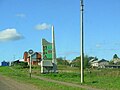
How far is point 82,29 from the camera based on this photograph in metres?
35.1

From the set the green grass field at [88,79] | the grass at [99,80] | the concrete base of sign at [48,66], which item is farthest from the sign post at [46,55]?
the grass at [99,80]

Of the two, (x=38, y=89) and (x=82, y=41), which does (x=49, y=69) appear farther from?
(x=38, y=89)

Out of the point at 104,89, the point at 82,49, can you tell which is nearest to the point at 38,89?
the point at 104,89

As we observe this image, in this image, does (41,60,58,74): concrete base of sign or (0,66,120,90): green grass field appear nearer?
(0,66,120,90): green grass field

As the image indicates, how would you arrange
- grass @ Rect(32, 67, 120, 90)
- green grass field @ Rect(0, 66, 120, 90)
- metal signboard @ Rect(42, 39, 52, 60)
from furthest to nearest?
metal signboard @ Rect(42, 39, 52, 60) → grass @ Rect(32, 67, 120, 90) → green grass field @ Rect(0, 66, 120, 90)

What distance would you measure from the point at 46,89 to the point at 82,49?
8.83 meters

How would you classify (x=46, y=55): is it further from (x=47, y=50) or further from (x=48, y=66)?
(x=48, y=66)

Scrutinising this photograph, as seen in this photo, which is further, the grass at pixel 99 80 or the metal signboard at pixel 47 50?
the metal signboard at pixel 47 50

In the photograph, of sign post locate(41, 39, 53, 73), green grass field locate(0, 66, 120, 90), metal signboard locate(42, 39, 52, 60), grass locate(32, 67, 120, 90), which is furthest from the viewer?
metal signboard locate(42, 39, 52, 60)

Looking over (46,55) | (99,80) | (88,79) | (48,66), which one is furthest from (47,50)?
(99,80)

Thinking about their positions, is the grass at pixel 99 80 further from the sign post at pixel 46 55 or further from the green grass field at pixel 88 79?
the sign post at pixel 46 55

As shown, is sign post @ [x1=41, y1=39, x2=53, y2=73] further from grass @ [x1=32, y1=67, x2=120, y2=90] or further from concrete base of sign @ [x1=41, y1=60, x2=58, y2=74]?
grass @ [x1=32, y1=67, x2=120, y2=90]

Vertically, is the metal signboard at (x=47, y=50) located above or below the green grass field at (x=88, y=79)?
above

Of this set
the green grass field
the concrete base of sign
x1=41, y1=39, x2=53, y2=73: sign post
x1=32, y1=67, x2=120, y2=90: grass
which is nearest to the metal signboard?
x1=41, y1=39, x2=53, y2=73: sign post
